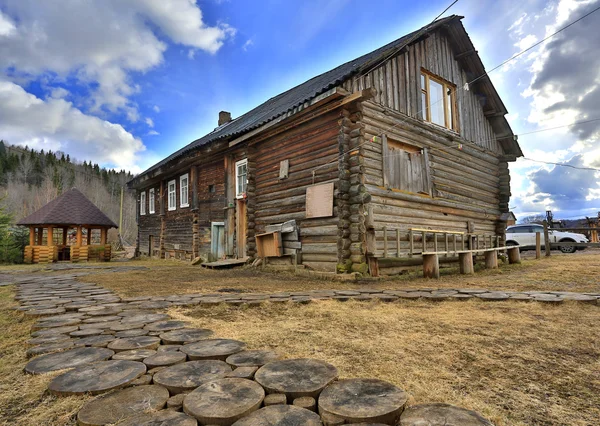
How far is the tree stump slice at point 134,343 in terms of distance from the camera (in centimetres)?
281

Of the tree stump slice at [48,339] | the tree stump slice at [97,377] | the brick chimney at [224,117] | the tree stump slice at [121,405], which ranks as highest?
the brick chimney at [224,117]

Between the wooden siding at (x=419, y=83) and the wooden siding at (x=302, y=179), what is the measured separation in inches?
65.6

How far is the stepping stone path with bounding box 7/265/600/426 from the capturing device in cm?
170

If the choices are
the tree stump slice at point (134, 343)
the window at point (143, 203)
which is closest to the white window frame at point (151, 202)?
the window at point (143, 203)

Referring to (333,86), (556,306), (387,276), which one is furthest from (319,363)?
(333,86)

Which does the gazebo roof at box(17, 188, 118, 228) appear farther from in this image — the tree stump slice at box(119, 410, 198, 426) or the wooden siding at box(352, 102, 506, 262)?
the tree stump slice at box(119, 410, 198, 426)

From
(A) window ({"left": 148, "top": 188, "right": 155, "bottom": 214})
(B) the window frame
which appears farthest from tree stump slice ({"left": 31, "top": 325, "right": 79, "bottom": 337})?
(A) window ({"left": 148, "top": 188, "right": 155, "bottom": 214})

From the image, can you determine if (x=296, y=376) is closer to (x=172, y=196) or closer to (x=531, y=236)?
(x=172, y=196)

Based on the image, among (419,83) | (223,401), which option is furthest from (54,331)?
(419,83)

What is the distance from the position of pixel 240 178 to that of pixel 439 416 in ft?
40.9

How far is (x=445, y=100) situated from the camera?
12250 mm

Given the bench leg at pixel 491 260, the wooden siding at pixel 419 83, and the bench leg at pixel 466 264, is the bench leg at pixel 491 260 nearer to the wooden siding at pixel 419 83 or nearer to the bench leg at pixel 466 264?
the bench leg at pixel 466 264

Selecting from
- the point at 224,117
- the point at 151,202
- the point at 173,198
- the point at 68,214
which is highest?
the point at 224,117

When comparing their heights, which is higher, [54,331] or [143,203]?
[143,203]
